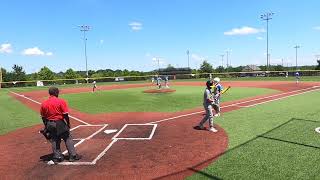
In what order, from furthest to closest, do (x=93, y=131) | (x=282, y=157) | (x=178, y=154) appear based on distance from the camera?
1. (x=93, y=131)
2. (x=178, y=154)
3. (x=282, y=157)

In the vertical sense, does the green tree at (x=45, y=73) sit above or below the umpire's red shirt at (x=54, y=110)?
above

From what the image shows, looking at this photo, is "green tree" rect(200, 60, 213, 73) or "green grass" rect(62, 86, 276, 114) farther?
"green tree" rect(200, 60, 213, 73)

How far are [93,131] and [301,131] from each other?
24.3 feet

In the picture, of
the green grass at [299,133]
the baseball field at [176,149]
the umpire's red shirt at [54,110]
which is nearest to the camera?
the baseball field at [176,149]

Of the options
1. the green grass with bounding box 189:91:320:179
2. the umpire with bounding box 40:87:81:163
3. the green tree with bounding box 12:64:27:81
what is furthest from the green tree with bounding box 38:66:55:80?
the umpire with bounding box 40:87:81:163

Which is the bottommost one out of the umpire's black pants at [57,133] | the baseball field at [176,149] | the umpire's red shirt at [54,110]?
the baseball field at [176,149]

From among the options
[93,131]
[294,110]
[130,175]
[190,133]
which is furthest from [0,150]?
[294,110]

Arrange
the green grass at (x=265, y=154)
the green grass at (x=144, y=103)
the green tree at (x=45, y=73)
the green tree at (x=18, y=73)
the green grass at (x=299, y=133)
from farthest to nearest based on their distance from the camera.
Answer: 1. the green tree at (x=45, y=73)
2. the green tree at (x=18, y=73)
3. the green grass at (x=144, y=103)
4. the green grass at (x=299, y=133)
5. the green grass at (x=265, y=154)

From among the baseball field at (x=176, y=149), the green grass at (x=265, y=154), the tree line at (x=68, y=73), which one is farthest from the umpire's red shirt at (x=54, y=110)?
the tree line at (x=68, y=73)

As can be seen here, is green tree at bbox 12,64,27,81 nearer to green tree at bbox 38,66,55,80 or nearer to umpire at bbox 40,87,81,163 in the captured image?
green tree at bbox 38,66,55,80

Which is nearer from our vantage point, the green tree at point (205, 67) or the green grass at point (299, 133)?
the green grass at point (299, 133)

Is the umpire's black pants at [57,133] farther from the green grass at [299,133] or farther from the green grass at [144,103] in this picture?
the green grass at [144,103]

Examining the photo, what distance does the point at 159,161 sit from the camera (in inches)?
360

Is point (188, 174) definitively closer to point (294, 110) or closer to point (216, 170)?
point (216, 170)
